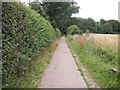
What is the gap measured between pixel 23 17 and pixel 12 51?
80.1 inches

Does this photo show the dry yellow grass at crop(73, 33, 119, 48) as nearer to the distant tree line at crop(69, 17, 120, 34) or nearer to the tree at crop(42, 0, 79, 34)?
the tree at crop(42, 0, 79, 34)

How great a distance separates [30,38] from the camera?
8.87 metres

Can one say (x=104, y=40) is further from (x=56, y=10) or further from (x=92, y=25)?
(x=92, y=25)

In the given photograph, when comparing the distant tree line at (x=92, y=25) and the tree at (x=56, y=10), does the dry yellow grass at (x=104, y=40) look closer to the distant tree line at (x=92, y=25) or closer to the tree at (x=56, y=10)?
the tree at (x=56, y=10)

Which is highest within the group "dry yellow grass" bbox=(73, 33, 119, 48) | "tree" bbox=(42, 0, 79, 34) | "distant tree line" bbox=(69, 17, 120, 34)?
"tree" bbox=(42, 0, 79, 34)

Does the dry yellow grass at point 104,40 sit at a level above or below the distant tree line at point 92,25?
above

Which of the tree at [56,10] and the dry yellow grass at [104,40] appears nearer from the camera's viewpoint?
the dry yellow grass at [104,40]

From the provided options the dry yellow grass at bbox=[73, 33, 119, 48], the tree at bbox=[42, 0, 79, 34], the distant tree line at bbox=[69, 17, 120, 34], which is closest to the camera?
the dry yellow grass at bbox=[73, 33, 119, 48]

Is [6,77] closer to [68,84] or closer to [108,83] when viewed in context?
[68,84]

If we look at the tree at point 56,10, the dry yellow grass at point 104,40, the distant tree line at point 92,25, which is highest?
the tree at point 56,10

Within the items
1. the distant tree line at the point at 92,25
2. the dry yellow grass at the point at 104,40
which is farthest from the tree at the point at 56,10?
the dry yellow grass at the point at 104,40

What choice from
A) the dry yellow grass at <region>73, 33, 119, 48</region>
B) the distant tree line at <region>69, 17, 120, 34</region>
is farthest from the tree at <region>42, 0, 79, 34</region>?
the dry yellow grass at <region>73, 33, 119, 48</region>

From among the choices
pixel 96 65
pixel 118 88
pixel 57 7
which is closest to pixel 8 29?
pixel 118 88

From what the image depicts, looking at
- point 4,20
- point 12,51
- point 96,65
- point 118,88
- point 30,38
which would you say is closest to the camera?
point 4,20
